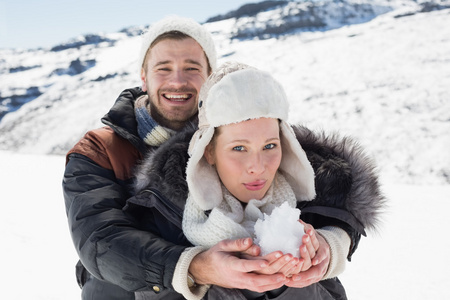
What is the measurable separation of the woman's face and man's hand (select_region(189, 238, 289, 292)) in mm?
270

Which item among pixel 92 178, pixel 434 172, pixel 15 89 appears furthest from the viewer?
pixel 15 89

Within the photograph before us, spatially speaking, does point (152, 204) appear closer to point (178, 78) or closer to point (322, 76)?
point (178, 78)

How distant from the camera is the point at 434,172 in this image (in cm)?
530

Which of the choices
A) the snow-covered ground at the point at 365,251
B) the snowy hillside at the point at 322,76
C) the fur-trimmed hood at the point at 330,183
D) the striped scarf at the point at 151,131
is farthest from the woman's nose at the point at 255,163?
the snowy hillside at the point at 322,76

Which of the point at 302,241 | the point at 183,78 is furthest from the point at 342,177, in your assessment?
the point at 183,78

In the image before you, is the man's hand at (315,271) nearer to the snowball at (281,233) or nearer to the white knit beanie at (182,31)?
the snowball at (281,233)

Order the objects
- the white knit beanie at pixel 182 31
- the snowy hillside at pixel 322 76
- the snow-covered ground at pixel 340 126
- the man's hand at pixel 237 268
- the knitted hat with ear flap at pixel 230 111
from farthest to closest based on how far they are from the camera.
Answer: the snowy hillside at pixel 322 76
the snow-covered ground at pixel 340 126
the white knit beanie at pixel 182 31
the knitted hat with ear flap at pixel 230 111
the man's hand at pixel 237 268

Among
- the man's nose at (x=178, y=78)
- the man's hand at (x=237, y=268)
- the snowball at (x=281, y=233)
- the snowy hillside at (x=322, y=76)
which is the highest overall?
the man's nose at (x=178, y=78)

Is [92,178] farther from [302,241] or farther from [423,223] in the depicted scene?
[423,223]

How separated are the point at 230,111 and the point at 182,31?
0.88 meters

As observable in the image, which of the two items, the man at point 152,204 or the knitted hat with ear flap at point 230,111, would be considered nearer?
the man at point 152,204

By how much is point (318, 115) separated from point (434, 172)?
7.80 ft

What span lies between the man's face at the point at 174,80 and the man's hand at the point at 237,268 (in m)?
0.94

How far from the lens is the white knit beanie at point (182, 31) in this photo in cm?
210
